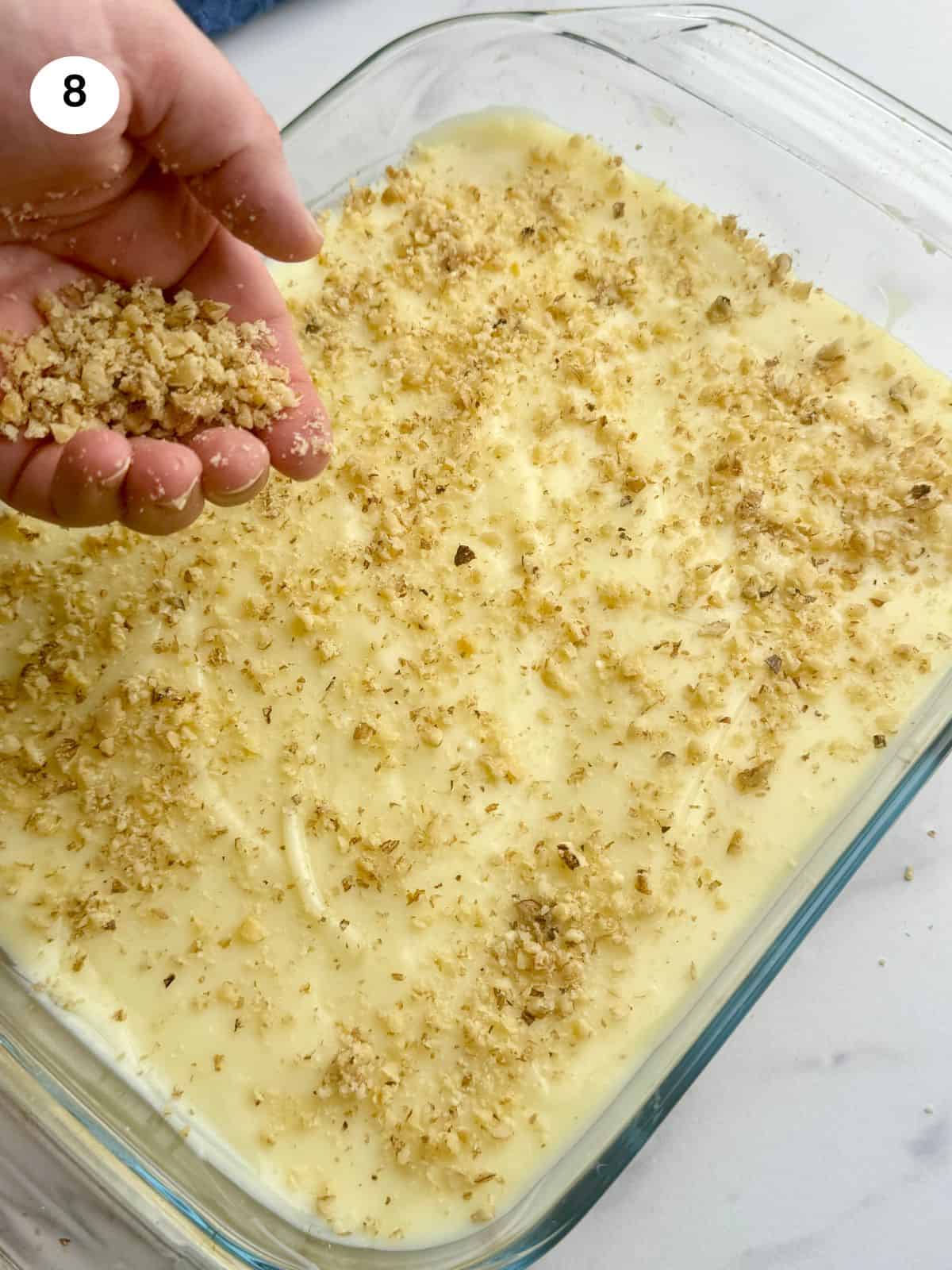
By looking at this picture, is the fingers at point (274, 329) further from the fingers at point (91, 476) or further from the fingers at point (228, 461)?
the fingers at point (91, 476)

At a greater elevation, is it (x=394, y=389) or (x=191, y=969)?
(x=394, y=389)

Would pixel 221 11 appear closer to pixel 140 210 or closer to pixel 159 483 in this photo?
pixel 140 210

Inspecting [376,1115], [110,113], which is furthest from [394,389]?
[376,1115]

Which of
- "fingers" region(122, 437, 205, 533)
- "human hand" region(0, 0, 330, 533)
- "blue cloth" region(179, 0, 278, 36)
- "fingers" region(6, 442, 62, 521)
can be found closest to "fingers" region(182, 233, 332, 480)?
"human hand" region(0, 0, 330, 533)

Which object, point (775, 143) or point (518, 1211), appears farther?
point (775, 143)

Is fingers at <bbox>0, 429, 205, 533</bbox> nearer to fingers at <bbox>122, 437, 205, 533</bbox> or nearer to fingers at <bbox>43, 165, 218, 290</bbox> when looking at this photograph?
fingers at <bbox>122, 437, 205, 533</bbox>

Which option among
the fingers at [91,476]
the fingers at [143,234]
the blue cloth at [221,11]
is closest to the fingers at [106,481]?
the fingers at [91,476]

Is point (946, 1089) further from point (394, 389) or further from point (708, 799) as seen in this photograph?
point (394, 389)
